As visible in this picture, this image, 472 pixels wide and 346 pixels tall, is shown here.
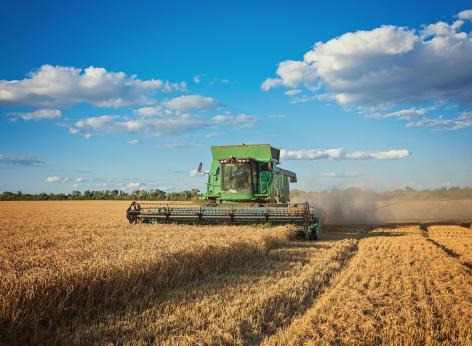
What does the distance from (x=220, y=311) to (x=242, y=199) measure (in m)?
9.92

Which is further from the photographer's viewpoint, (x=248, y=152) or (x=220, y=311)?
(x=248, y=152)

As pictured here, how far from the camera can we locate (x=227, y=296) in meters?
5.59

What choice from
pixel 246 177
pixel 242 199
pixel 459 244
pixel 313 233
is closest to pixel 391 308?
pixel 313 233

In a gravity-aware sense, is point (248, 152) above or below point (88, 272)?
above

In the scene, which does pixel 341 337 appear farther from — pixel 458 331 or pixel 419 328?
pixel 458 331

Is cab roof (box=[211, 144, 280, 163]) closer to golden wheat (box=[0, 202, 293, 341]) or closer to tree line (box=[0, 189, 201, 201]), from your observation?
golden wheat (box=[0, 202, 293, 341])

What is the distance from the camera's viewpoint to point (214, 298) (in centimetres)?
546

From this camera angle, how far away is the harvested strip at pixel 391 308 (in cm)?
429

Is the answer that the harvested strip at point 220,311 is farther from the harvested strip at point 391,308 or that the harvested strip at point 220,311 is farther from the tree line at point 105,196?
the tree line at point 105,196

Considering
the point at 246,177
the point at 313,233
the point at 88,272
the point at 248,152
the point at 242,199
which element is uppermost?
the point at 248,152

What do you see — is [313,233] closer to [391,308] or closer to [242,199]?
[242,199]

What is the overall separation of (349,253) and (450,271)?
2523 mm

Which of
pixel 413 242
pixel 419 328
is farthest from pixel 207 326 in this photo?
pixel 413 242

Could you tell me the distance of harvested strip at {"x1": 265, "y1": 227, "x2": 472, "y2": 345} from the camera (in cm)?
429
